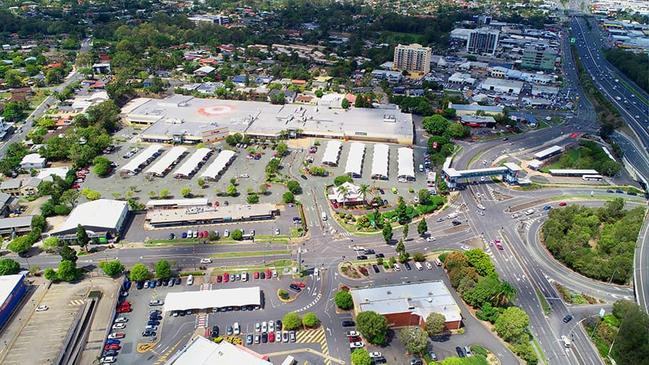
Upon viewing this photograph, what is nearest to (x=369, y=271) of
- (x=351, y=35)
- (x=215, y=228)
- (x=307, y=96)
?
(x=215, y=228)

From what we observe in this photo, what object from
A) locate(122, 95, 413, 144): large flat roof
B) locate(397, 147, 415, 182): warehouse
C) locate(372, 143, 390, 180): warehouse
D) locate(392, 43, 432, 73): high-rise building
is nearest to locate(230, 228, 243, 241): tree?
locate(372, 143, 390, 180): warehouse

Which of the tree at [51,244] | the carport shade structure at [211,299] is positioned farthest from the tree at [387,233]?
the tree at [51,244]

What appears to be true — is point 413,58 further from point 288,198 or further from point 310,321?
point 310,321

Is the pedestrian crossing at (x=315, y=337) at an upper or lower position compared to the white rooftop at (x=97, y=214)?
lower

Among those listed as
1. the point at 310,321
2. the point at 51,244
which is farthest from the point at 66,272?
the point at 310,321

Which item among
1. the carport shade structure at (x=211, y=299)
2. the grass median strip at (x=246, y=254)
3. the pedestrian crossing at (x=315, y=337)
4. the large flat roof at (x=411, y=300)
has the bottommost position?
the pedestrian crossing at (x=315, y=337)

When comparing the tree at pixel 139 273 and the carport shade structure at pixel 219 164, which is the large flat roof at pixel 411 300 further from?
the carport shade structure at pixel 219 164
